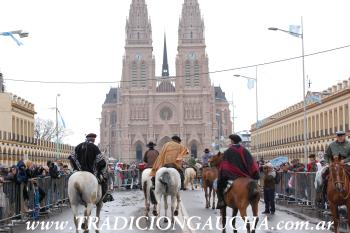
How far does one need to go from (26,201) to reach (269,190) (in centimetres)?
736

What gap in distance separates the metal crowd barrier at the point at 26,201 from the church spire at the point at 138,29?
130704mm

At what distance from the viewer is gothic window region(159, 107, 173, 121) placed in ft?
502

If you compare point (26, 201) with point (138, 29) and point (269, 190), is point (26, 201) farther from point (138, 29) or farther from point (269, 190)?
point (138, 29)

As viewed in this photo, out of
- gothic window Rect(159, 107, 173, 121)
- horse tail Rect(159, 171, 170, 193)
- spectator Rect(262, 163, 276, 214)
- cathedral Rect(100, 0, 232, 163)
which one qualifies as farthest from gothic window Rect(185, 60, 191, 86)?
horse tail Rect(159, 171, 170, 193)

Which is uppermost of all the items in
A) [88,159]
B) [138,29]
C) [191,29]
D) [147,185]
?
[138,29]

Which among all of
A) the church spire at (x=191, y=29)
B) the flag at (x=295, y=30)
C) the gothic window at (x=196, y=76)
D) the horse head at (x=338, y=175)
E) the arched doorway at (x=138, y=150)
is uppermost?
the church spire at (x=191, y=29)

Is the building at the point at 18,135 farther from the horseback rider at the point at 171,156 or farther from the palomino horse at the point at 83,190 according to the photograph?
the palomino horse at the point at 83,190

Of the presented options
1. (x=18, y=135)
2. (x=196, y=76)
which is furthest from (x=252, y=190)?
(x=196, y=76)

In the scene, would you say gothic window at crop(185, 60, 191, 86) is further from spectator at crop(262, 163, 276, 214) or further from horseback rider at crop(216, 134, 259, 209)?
horseback rider at crop(216, 134, 259, 209)

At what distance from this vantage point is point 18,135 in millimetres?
77812

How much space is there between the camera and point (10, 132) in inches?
Answer: 2889

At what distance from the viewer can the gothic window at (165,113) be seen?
502 feet

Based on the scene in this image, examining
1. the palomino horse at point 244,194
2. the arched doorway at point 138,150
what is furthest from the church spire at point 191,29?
the palomino horse at point 244,194

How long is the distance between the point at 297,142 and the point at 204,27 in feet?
248
